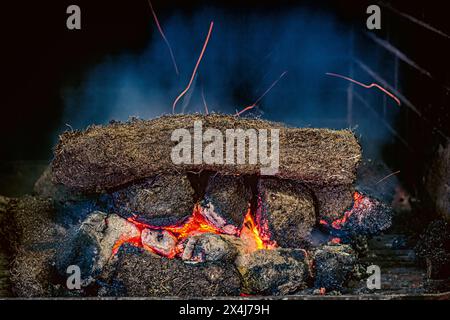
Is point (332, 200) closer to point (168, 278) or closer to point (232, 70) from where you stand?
point (168, 278)

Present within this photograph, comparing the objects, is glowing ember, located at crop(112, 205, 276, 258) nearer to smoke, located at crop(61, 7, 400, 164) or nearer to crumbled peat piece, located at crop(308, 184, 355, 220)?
crumbled peat piece, located at crop(308, 184, 355, 220)

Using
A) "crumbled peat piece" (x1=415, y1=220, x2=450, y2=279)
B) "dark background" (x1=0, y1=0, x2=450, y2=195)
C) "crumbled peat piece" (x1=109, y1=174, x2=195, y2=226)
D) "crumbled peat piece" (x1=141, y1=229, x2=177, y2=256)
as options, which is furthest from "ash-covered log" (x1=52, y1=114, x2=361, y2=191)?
"dark background" (x1=0, y1=0, x2=450, y2=195)

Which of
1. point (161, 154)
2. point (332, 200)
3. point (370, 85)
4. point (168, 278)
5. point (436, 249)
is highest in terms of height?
point (370, 85)

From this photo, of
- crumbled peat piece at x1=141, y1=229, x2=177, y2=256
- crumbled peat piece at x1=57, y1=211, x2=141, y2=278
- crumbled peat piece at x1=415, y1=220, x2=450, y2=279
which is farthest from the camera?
crumbled peat piece at x1=415, y1=220, x2=450, y2=279

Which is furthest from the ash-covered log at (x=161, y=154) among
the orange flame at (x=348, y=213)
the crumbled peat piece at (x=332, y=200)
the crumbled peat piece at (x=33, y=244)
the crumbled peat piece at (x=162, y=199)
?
the crumbled peat piece at (x=33, y=244)

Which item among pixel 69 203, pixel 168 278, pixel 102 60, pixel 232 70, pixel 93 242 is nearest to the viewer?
pixel 168 278

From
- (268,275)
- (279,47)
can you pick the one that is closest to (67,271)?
(268,275)

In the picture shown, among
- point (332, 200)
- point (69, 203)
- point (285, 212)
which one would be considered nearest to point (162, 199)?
point (285, 212)
